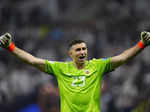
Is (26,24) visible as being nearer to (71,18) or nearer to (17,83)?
(71,18)

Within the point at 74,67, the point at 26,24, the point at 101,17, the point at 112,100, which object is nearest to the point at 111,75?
the point at 112,100

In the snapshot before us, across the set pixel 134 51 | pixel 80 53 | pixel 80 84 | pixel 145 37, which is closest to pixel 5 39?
pixel 80 53

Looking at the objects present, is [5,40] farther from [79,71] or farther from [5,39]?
[79,71]

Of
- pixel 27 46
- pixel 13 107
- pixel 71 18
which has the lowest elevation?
pixel 13 107

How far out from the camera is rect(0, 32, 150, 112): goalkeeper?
4.29 metres

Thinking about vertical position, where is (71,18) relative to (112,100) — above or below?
above

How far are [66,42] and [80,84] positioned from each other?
445 cm

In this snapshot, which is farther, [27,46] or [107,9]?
[107,9]

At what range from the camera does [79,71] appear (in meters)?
4.48

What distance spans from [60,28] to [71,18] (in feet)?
1.44

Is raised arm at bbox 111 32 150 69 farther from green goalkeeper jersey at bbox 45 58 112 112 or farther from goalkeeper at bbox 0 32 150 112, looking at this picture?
green goalkeeper jersey at bbox 45 58 112 112

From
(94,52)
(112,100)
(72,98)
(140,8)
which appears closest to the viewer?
(72,98)

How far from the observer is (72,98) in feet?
14.2

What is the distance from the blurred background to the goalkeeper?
308cm
